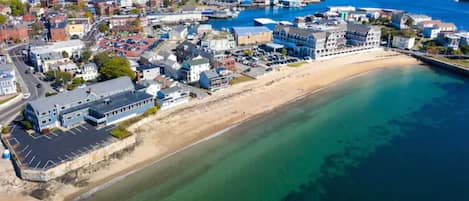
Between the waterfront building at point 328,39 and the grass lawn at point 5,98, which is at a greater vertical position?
the waterfront building at point 328,39

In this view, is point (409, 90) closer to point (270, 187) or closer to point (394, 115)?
point (394, 115)

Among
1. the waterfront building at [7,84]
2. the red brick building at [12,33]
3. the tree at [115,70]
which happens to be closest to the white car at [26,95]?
the waterfront building at [7,84]

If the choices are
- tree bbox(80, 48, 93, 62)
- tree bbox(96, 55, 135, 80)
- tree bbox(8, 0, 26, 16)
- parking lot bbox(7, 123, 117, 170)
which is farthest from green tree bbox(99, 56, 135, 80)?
tree bbox(8, 0, 26, 16)

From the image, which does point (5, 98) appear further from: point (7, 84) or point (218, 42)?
point (218, 42)

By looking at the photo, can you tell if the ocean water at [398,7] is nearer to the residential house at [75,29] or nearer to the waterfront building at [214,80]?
the residential house at [75,29]

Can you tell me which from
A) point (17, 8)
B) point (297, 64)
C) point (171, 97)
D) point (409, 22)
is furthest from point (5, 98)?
point (409, 22)

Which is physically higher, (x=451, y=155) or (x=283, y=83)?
(x=283, y=83)

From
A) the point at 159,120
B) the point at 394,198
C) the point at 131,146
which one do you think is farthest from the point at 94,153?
the point at 394,198
